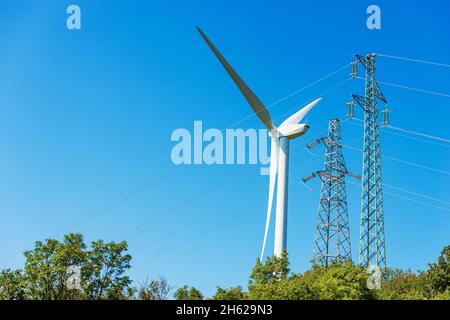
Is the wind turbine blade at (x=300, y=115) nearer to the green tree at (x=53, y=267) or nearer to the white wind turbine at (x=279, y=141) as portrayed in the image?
the white wind turbine at (x=279, y=141)

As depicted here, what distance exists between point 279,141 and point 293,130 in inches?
54.6

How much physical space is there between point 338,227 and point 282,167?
1378cm

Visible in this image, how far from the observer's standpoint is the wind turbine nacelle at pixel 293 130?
1768 inches

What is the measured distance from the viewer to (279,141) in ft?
149

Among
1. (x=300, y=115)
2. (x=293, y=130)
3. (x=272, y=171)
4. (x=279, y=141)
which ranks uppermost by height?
(x=300, y=115)

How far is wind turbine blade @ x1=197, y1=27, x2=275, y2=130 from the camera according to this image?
136 feet

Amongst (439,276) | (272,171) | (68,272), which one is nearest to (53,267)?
(68,272)

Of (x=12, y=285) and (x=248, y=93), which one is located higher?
(x=248, y=93)

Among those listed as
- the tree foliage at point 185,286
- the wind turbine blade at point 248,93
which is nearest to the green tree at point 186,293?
the tree foliage at point 185,286

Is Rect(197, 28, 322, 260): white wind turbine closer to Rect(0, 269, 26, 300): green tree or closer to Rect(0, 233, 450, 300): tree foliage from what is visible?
Rect(0, 233, 450, 300): tree foliage

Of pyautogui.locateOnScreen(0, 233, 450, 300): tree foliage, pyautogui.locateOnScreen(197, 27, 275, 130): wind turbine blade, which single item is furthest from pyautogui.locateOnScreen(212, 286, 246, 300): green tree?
pyautogui.locateOnScreen(197, 27, 275, 130): wind turbine blade

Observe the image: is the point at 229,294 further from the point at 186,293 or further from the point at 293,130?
the point at 293,130
